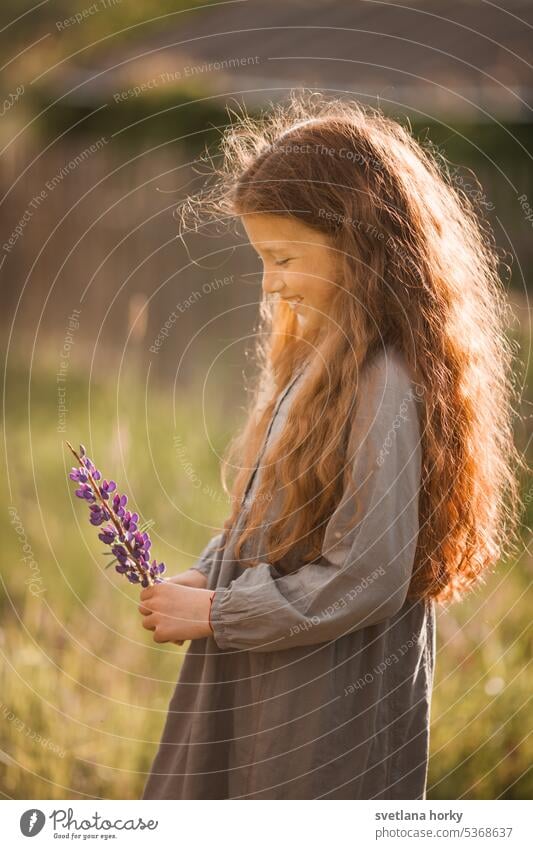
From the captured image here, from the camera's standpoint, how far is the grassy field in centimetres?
146

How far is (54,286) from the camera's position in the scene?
310cm

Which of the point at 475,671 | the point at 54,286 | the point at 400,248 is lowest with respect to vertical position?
the point at 475,671

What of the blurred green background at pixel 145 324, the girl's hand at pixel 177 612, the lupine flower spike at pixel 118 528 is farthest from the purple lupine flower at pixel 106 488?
the blurred green background at pixel 145 324

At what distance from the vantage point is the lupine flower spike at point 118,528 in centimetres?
99

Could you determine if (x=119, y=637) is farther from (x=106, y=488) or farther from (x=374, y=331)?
(x=374, y=331)

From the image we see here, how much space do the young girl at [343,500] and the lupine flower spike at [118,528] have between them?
1.5 inches

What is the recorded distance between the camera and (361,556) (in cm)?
91

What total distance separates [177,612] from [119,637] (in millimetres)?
845

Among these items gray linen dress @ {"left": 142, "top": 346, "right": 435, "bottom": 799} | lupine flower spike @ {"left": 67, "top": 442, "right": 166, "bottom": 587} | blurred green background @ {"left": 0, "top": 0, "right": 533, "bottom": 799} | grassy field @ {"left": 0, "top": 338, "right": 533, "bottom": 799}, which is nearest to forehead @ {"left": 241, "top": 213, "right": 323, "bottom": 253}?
gray linen dress @ {"left": 142, "top": 346, "right": 435, "bottom": 799}

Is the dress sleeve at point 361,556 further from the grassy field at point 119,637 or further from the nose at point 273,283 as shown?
the grassy field at point 119,637

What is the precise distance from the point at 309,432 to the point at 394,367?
0.38 ft

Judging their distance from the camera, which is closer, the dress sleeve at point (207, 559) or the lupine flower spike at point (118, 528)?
the lupine flower spike at point (118, 528)
